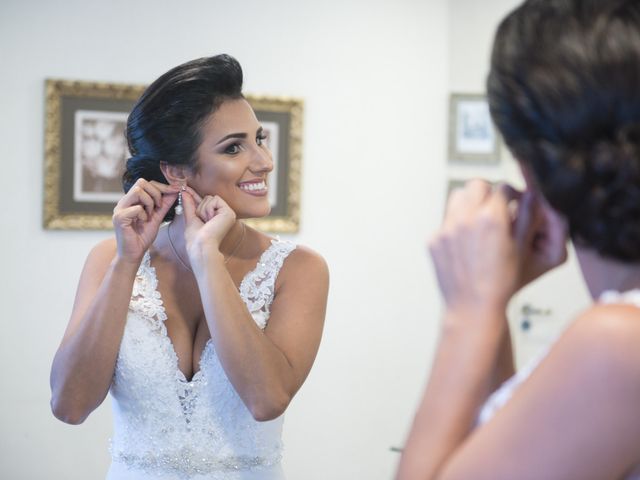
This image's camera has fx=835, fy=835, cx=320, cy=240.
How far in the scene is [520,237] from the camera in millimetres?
911

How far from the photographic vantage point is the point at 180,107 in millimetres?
2250

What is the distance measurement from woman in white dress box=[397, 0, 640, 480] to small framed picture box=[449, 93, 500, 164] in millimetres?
3598

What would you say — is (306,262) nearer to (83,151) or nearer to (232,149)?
(232,149)

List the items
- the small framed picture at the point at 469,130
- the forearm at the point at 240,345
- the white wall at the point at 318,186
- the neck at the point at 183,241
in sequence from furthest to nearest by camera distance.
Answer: the small framed picture at the point at 469,130
the white wall at the point at 318,186
the neck at the point at 183,241
the forearm at the point at 240,345

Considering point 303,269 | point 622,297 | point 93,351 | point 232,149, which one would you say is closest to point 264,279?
Answer: point 303,269

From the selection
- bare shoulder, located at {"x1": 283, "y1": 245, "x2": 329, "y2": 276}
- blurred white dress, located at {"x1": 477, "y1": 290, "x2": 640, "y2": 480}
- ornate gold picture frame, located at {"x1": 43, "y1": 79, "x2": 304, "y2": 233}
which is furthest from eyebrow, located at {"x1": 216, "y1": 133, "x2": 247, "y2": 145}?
ornate gold picture frame, located at {"x1": 43, "y1": 79, "x2": 304, "y2": 233}

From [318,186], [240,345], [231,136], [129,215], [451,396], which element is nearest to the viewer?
[451,396]

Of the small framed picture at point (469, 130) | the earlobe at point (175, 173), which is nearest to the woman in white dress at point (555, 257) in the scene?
the earlobe at point (175, 173)

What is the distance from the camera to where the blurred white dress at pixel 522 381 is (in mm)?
794

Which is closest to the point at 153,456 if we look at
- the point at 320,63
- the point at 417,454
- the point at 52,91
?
the point at 417,454

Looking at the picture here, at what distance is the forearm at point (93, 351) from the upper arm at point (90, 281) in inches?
1.3

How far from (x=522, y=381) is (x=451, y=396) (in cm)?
8

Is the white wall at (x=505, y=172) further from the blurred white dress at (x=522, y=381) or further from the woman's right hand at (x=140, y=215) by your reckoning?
the blurred white dress at (x=522, y=381)

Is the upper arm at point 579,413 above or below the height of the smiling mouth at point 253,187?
below
